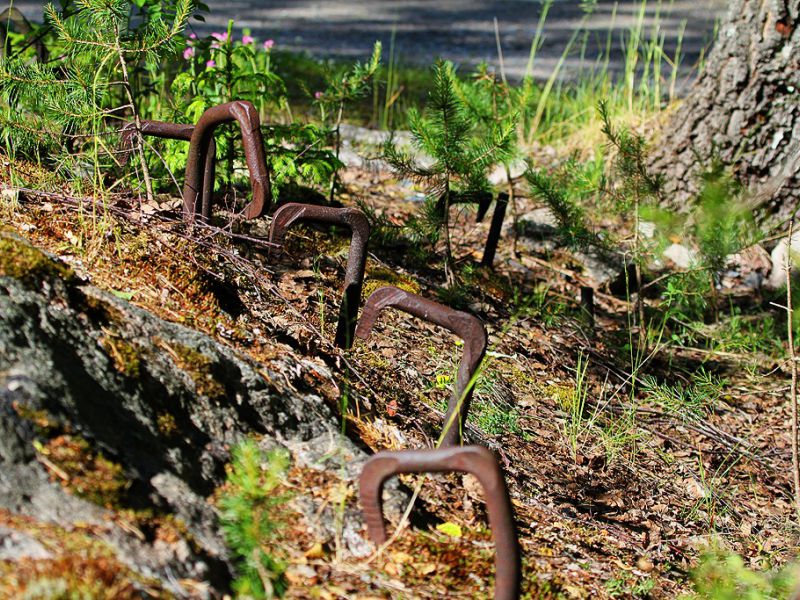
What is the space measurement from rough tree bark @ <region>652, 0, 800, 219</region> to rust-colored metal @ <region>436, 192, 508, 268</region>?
1273 mm

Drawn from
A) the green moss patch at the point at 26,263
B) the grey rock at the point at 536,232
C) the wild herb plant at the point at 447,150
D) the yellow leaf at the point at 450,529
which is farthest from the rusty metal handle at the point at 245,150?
the grey rock at the point at 536,232

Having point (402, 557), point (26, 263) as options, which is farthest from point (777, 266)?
point (26, 263)

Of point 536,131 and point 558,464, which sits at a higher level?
point 536,131

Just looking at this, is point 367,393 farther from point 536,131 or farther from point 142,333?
point 536,131

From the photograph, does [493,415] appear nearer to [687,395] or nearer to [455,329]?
[455,329]

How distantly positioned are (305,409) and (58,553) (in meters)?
0.86

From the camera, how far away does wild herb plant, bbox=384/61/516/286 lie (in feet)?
10.5

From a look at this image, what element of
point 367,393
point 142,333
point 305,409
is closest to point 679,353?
point 367,393

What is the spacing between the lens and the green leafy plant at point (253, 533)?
1617 mm

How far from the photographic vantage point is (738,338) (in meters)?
3.88

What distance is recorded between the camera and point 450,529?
210 cm

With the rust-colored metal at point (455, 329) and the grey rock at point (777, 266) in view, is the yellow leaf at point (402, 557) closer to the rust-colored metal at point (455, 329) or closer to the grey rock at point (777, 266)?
the rust-colored metal at point (455, 329)

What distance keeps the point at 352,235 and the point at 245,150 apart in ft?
1.29

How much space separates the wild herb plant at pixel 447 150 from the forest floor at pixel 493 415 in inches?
10.8
